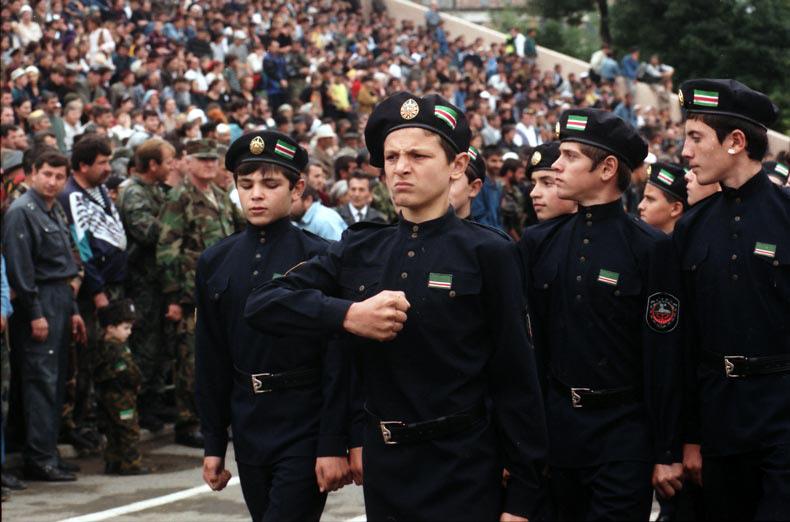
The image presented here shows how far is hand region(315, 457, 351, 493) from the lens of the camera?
5.25m

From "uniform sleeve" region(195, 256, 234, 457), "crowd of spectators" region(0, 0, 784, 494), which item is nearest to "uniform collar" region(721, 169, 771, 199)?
"uniform sleeve" region(195, 256, 234, 457)

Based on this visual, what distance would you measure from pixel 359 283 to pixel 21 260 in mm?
5833

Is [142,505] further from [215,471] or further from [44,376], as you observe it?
[215,471]

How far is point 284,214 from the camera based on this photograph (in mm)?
6070

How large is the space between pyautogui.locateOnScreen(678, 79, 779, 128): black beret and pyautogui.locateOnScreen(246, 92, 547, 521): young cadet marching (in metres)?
1.49

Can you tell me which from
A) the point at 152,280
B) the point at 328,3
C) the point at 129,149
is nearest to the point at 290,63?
the point at 328,3

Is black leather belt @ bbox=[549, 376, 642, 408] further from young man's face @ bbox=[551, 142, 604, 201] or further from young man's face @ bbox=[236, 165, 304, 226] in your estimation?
young man's face @ bbox=[236, 165, 304, 226]

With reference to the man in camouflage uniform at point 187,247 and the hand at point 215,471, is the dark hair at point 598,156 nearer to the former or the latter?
the hand at point 215,471

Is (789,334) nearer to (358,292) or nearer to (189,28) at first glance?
(358,292)

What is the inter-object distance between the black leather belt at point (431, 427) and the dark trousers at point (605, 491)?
1.14 metres

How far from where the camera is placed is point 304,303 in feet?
14.7

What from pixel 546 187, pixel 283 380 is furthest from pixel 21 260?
pixel 283 380

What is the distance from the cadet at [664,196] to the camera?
7.79 m

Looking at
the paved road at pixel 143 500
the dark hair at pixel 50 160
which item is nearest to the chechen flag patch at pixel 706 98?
the paved road at pixel 143 500
